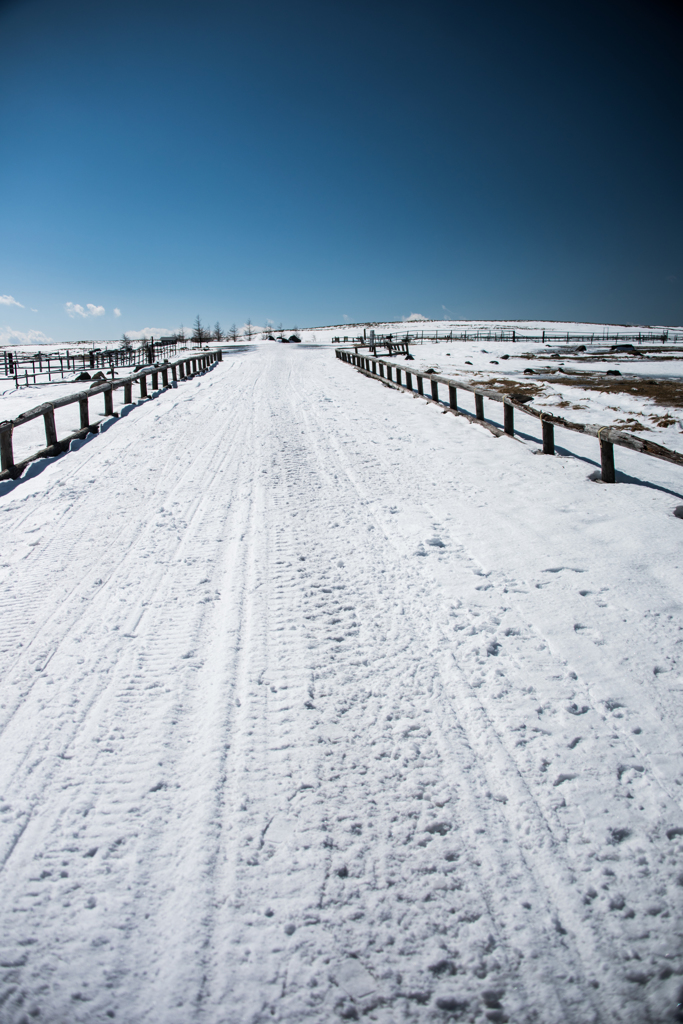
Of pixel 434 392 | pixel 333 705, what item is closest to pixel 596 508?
pixel 333 705

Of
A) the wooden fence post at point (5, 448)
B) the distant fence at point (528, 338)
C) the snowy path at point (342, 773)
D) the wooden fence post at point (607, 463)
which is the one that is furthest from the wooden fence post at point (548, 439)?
the distant fence at point (528, 338)

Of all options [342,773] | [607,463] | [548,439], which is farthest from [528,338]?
[342,773]

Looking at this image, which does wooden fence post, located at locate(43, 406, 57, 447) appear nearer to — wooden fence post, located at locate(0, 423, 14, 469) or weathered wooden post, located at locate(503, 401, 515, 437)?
wooden fence post, located at locate(0, 423, 14, 469)

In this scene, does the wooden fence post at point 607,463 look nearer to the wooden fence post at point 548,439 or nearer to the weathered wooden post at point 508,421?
the wooden fence post at point 548,439

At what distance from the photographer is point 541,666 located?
295cm

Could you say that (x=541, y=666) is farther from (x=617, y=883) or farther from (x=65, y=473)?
(x=65, y=473)

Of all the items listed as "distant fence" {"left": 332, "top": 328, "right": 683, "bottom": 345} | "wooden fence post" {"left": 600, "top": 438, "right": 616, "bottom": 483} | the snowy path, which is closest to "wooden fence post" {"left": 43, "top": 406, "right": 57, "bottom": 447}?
the snowy path

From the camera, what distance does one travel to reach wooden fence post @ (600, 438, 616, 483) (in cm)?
599

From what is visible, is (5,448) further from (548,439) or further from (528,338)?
(528,338)

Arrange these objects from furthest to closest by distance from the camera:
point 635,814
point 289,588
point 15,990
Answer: point 289,588 < point 635,814 < point 15,990

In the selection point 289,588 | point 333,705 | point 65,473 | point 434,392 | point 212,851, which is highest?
point 434,392

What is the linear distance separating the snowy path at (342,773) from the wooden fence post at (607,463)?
127 centimetres

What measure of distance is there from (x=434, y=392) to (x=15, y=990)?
42.1ft

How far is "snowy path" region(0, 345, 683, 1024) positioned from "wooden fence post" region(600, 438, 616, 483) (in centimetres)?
127
